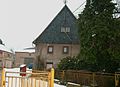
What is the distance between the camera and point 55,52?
39875 mm

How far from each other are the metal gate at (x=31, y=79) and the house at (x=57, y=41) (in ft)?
88.8

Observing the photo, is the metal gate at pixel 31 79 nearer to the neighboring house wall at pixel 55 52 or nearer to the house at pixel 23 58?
the neighboring house wall at pixel 55 52

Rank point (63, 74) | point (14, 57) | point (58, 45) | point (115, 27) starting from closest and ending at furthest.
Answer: point (115, 27) < point (63, 74) < point (58, 45) < point (14, 57)

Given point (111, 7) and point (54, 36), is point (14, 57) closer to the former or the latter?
point (54, 36)

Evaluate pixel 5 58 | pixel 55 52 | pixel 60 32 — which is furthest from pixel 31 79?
pixel 5 58

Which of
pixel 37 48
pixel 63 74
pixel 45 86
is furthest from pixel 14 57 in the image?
pixel 45 86

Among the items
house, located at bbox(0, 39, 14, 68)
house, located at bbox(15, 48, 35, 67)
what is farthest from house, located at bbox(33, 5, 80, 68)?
house, located at bbox(15, 48, 35, 67)

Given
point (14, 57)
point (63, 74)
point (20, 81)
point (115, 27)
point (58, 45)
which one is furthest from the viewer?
point (14, 57)

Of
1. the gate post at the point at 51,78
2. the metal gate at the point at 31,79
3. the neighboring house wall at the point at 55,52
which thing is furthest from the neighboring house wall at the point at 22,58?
the gate post at the point at 51,78

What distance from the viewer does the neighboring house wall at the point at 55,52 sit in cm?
3941

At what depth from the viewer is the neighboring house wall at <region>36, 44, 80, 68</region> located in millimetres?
39406

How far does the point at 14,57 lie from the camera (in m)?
84.0

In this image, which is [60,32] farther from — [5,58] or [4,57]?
[5,58]

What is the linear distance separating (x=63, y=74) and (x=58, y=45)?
13.2 metres
